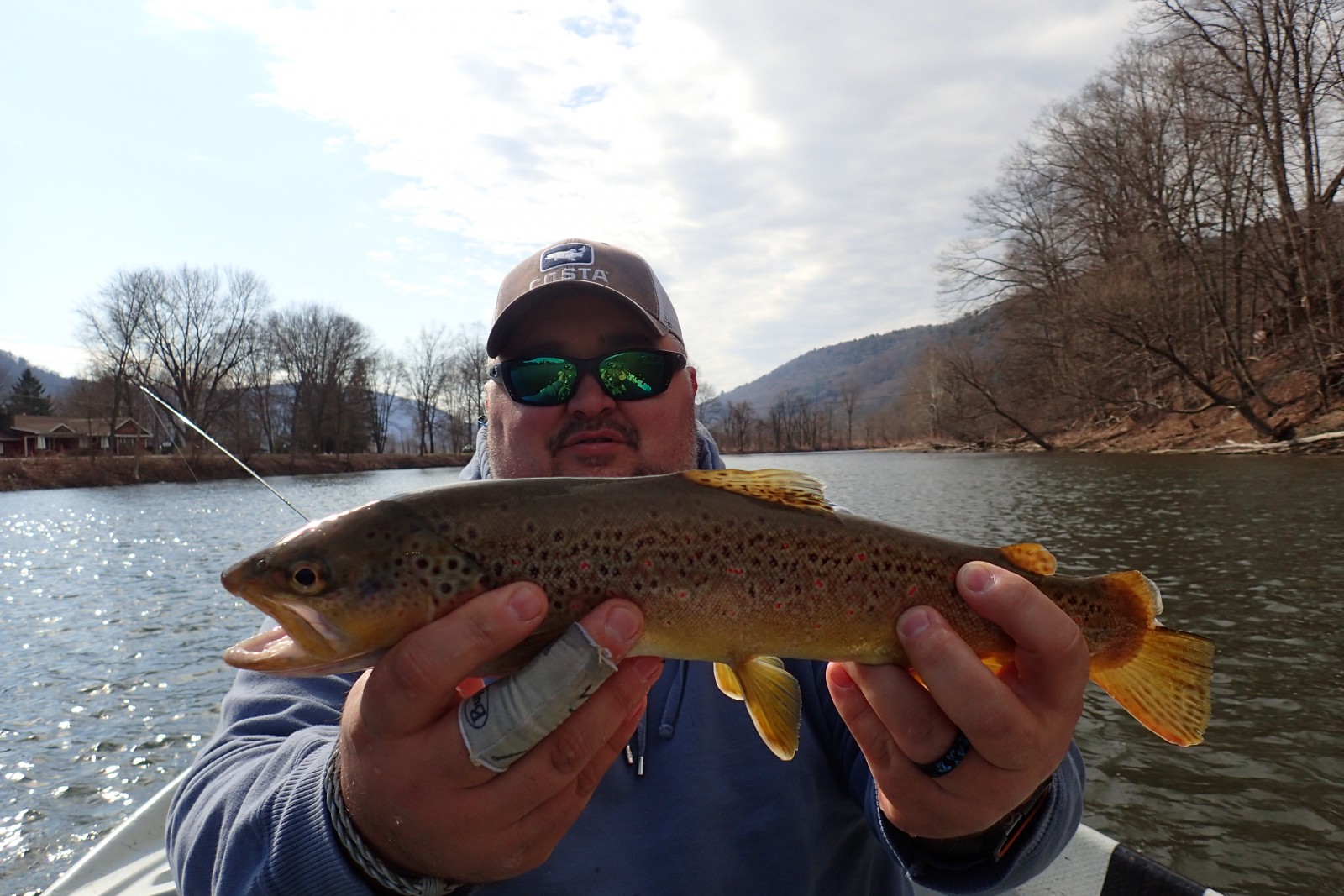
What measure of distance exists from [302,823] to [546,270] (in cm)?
246

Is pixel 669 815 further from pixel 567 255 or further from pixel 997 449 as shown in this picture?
pixel 997 449

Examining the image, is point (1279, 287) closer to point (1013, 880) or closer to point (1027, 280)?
point (1027, 280)

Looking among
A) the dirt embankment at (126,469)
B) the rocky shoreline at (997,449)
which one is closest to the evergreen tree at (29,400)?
the rocky shoreline at (997,449)

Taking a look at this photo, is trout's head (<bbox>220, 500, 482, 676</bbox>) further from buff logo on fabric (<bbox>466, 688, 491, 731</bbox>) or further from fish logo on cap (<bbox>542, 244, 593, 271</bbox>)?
fish logo on cap (<bbox>542, 244, 593, 271</bbox>)

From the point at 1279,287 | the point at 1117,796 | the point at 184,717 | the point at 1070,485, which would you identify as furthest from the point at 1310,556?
the point at 1279,287

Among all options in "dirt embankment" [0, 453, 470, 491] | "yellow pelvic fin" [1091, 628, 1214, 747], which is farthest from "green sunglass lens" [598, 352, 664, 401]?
"dirt embankment" [0, 453, 470, 491]

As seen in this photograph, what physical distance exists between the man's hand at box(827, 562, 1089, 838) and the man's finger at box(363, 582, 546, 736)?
1.09 meters

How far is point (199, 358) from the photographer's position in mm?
59625

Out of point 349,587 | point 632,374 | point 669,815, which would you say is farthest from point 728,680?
point 632,374

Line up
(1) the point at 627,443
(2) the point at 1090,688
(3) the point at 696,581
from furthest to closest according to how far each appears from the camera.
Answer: (2) the point at 1090,688
(1) the point at 627,443
(3) the point at 696,581

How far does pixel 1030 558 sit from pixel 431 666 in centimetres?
184

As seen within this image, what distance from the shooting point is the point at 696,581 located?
2.09 m

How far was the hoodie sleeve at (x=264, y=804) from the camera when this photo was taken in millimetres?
1771

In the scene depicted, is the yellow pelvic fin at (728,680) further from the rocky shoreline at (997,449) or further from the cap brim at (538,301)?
the rocky shoreline at (997,449)
